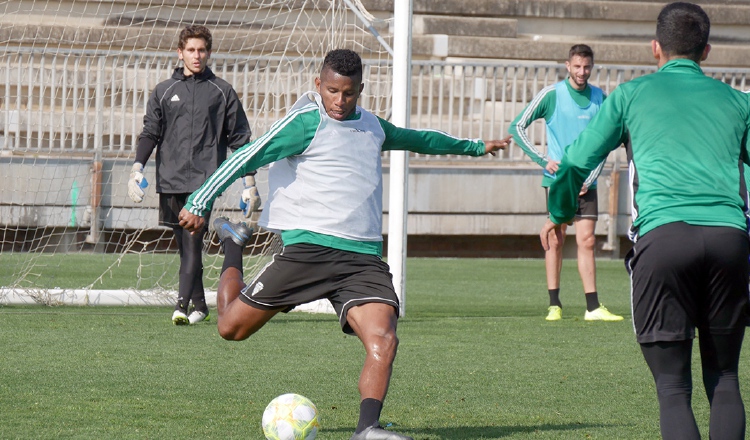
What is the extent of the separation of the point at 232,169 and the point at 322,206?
1.39 ft

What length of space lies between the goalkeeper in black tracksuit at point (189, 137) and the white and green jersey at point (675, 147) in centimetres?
446

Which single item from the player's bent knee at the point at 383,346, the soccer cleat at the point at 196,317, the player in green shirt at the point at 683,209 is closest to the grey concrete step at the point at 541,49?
the soccer cleat at the point at 196,317

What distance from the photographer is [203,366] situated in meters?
6.25

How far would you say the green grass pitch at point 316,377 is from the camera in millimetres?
4805

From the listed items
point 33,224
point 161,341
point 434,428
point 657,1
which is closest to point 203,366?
point 161,341

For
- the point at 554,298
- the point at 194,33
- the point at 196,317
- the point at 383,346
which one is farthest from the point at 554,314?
the point at 383,346

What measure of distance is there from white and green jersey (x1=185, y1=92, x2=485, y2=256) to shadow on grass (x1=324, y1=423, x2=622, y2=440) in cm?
79

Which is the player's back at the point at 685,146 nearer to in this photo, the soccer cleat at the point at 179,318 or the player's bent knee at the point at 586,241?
the soccer cleat at the point at 179,318

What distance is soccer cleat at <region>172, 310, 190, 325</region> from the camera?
802 centimetres

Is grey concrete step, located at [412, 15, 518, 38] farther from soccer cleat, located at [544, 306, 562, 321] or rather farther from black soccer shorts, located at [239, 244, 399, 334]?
black soccer shorts, located at [239, 244, 399, 334]

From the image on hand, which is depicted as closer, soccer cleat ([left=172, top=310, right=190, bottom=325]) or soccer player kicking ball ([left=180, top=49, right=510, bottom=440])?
soccer player kicking ball ([left=180, top=49, right=510, bottom=440])

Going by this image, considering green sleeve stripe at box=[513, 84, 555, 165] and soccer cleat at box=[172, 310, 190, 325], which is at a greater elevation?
green sleeve stripe at box=[513, 84, 555, 165]

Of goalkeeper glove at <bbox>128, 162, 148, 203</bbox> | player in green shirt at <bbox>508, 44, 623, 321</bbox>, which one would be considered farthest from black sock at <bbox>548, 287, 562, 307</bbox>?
goalkeeper glove at <bbox>128, 162, 148, 203</bbox>

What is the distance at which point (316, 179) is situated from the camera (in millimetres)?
4871
